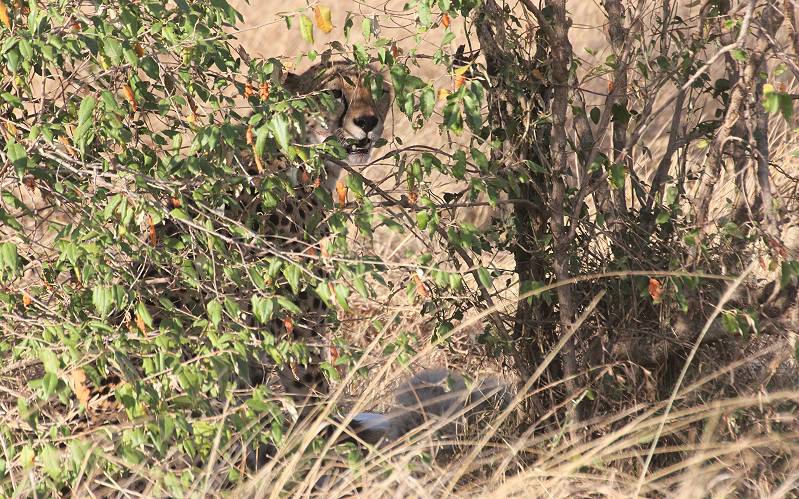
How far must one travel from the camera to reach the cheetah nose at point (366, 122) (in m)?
4.36

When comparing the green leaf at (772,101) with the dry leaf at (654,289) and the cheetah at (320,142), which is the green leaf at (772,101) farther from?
the cheetah at (320,142)

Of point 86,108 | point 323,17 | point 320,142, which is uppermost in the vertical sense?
point 323,17

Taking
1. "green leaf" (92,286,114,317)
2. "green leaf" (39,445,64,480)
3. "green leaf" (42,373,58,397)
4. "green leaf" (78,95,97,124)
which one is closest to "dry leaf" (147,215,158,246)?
"green leaf" (92,286,114,317)

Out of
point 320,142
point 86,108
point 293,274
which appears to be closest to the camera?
point 86,108

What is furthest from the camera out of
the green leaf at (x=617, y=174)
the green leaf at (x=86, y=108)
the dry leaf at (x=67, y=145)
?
the green leaf at (x=617, y=174)

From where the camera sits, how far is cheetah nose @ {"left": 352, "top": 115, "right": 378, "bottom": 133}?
4.36m

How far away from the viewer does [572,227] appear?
→ 3432 millimetres

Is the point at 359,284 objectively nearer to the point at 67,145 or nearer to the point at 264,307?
the point at 264,307

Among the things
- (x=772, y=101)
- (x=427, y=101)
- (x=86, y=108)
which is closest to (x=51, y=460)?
(x=86, y=108)

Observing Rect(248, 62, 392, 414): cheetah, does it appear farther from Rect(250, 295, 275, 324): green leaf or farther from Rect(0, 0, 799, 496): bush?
Rect(250, 295, 275, 324): green leaf

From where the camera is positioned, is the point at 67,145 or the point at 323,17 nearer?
the point at 323,17

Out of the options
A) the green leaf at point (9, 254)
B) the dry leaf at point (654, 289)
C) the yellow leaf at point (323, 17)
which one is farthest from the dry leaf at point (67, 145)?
the dry leaf at point (654, 289)

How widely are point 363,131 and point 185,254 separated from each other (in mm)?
1550

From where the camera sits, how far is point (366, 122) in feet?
14.3
